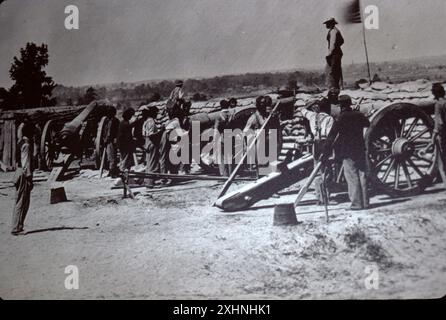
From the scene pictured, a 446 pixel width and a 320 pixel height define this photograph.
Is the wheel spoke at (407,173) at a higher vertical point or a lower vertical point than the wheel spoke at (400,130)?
lower

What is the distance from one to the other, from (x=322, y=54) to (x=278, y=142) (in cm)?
116

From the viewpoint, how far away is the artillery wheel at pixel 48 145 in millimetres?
6645

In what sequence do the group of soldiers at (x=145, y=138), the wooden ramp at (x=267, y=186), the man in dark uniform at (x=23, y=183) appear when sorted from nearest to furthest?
1. the wooden ramp at (x=267, y=186)
2. the man in dark uniform at (x=23, y=183)
3. the group of soldiers at (x=145, y=138)

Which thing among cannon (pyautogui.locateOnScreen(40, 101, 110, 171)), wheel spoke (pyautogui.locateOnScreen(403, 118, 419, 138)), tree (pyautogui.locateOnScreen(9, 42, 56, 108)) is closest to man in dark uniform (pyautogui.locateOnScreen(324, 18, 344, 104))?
wheel spoke (pyautogui.locateOnScreen(403, 118, 419, 138))

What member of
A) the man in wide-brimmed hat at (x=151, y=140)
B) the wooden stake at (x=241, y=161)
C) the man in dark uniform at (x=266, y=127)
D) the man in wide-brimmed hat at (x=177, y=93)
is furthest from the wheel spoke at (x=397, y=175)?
the man in wide-brimmed hat at (x=151, y=140)

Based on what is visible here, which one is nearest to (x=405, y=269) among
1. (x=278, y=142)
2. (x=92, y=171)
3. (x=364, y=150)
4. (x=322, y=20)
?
(x=364, y=150)

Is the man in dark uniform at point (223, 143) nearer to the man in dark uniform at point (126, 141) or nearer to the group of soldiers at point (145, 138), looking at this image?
the group of soldiers at point (145, 138)

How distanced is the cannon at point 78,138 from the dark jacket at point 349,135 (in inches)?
118

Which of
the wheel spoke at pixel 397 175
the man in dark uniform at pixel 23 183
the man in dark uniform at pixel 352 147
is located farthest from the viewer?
the man in dark uniform at pixel 23 183

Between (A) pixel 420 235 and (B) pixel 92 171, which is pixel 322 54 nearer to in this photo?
(A) pixel 420 235

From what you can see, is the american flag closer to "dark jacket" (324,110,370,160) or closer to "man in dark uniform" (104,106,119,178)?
"dark jacket" (324,110,370,160)

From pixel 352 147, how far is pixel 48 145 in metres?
4.14

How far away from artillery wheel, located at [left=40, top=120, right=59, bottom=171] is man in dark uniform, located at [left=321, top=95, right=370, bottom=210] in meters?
3.65

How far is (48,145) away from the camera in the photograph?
6.93 metres
